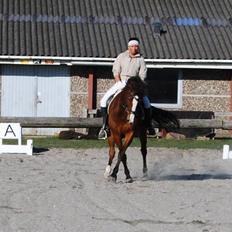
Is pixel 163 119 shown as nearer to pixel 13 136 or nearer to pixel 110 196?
pixel 110 196

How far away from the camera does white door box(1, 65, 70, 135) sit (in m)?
28.3

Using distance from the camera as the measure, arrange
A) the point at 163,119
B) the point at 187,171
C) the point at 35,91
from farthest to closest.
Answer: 1. the point at 35,91
2. the point at 187,171
3. the point at 163,119

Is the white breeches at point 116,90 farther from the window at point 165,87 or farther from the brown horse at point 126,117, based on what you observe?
the window at point 165,87

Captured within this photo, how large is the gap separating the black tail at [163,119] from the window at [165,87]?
13330mm

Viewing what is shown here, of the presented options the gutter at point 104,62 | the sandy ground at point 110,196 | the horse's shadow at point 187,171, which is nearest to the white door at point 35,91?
the gutter at point 104,62

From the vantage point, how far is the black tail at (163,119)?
15.5m

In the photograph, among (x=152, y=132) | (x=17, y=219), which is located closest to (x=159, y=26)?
(x=152, y=132)

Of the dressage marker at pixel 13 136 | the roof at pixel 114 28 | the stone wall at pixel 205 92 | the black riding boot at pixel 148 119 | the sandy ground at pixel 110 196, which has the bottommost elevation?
the sandy ground at pixel 110 196

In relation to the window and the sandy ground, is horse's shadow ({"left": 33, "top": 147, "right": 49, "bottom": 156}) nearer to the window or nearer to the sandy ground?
the sandy ground

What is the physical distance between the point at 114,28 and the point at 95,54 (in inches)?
89.1

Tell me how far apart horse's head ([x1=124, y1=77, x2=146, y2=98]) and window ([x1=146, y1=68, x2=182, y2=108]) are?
1523 centimetres

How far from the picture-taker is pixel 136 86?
13828mm

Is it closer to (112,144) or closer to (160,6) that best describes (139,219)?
(112,144)

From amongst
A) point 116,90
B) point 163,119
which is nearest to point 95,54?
point 163,119
